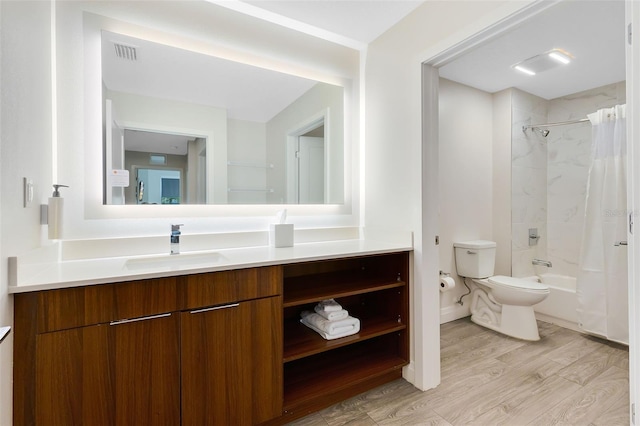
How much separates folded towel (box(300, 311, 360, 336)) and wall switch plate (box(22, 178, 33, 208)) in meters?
1.45

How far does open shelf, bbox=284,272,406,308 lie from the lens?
158 cm

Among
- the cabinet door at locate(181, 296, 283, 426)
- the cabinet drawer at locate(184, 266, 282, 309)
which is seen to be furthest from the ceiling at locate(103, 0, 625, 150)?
the cabinet door at locate(181, 296, 283, 426)

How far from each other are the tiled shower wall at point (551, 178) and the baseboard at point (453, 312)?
2.23 feet

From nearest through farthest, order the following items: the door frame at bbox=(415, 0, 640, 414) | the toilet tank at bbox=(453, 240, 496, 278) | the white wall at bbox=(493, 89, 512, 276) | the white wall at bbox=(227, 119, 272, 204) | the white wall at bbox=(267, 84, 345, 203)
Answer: the door frame at bbox=(415, 0, 640, 414), the white wall at bbox=(227, 119, 272, 204), the white wall at bbox=(267, 84, 345, 203), the toilet tank at bbox=(453, 240, 496, 278), the white wall at bbox=(493, 89, 512, 276)

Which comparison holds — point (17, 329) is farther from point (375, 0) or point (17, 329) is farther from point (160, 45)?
point (375, 0)

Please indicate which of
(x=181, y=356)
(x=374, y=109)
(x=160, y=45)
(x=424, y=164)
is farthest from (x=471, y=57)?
(x=181, y=356)

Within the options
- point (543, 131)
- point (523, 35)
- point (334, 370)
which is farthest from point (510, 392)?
point (543, 131)

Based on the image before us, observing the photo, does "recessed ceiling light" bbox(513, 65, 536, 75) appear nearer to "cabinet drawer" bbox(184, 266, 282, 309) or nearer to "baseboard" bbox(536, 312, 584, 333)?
"baseboard" bbox(536, 312, 584, 333)

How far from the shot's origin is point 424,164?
1787 mm

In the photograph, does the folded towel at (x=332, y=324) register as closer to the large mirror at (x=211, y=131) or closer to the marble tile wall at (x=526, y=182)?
the large mirror at (x=211, y=131)

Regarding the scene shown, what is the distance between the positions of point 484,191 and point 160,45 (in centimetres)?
315

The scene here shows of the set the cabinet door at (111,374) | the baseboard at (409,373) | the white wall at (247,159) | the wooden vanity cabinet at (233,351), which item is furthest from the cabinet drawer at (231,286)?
the baseboard at (409,373)

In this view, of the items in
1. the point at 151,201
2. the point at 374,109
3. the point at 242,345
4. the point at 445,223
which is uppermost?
the point at 374,109

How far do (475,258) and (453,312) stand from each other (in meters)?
0.60
